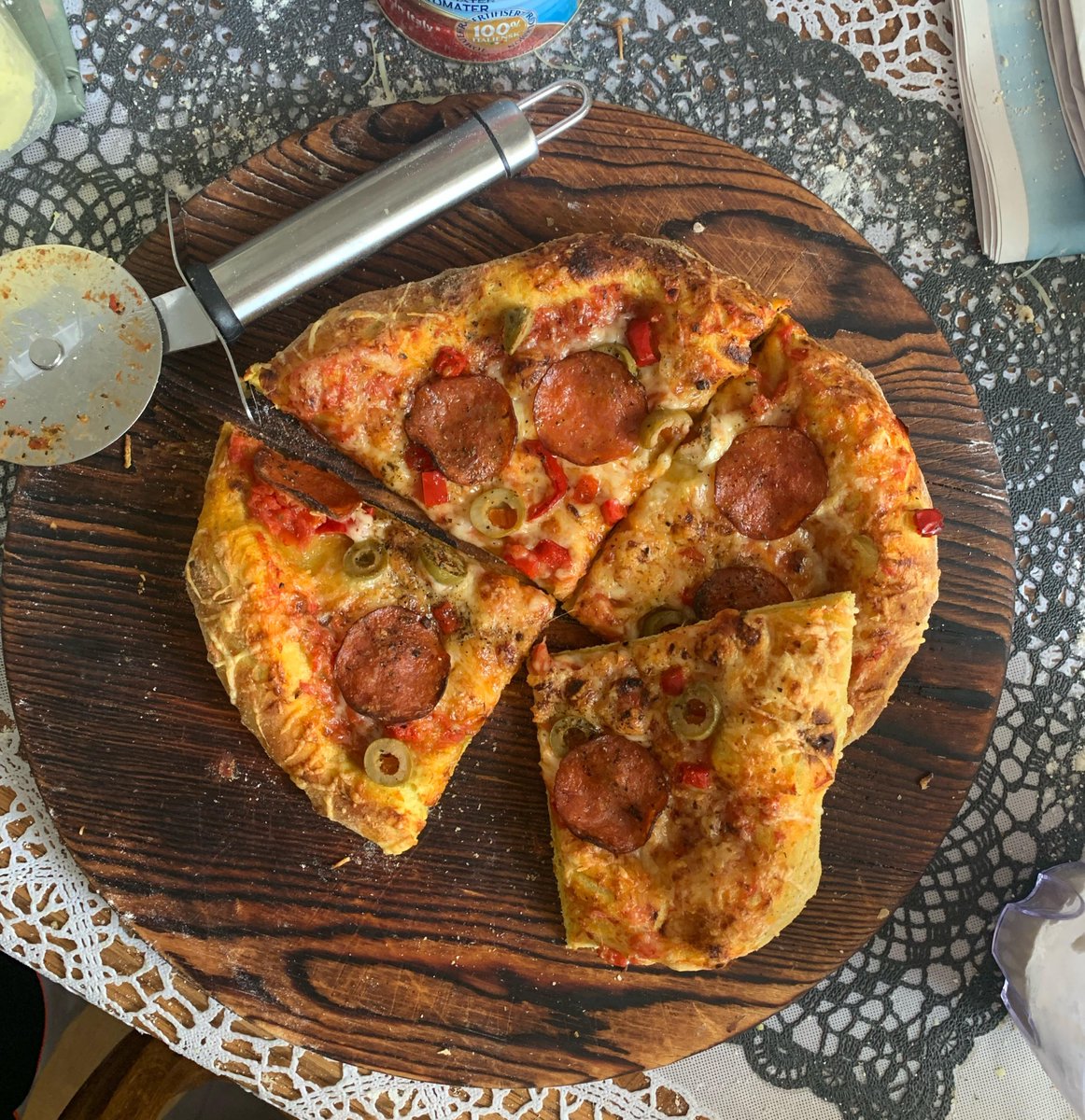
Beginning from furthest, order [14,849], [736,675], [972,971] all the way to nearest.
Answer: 1. [972,971]
2. [14,849]
3. [736,675]

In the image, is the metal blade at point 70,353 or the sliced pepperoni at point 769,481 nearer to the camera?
the metal blade at point 70,353

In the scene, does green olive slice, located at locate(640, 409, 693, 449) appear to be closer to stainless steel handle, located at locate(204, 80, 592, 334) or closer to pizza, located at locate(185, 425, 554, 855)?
pizza, located at locate(185, 425, 554, 855)

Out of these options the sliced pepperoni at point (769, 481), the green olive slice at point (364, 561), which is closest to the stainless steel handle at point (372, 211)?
the green olive slice at point (364, 561)

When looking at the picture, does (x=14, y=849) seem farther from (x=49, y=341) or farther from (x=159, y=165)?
(x=159, y=165)

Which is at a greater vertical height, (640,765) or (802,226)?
(802,226)

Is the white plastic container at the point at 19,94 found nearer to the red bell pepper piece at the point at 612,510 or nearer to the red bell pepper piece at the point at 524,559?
the red bell pepper piece at the point at 524,559

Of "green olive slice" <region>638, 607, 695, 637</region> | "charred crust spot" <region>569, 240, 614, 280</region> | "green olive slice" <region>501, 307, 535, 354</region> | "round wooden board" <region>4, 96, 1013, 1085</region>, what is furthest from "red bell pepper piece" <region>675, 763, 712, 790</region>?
"charred crust spot" <region>569, 240, 614, 280</region>

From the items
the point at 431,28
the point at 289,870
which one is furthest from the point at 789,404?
the point at 289,870
